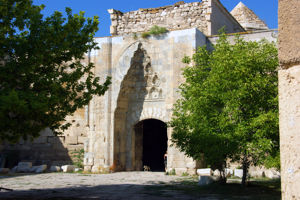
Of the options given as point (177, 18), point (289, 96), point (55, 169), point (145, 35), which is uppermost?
point (177, 18)

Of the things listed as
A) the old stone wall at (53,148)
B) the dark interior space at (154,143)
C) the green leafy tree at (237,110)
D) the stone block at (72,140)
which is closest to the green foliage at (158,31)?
the old stone wall at (53,148)

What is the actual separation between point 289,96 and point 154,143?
64.0 ft

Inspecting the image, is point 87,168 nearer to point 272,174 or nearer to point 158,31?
point 158,31

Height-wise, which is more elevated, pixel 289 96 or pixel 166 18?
pixel 166 18

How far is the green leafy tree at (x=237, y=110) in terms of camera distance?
884cm

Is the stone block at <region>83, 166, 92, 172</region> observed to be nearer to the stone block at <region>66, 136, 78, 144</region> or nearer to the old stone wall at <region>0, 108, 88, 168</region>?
the old stone wall at <region>0, 108, 88, 168</region>

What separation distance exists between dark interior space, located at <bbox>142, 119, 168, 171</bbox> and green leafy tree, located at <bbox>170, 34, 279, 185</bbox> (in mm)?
10421

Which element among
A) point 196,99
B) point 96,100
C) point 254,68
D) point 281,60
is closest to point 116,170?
point 96,100

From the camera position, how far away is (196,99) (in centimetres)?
986

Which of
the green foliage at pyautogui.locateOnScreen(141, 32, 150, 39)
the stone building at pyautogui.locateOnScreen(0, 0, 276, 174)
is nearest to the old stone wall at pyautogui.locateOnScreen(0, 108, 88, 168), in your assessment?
the stone building at pyautogui.locateOnScreen(0, 0, 276, 174)

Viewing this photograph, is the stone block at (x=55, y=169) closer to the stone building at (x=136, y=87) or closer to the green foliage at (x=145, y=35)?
the stone building at (x=136, y=87)

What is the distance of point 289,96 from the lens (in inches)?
76.8

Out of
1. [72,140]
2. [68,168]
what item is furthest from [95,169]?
[72,140]

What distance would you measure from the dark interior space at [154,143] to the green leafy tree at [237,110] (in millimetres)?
10421
